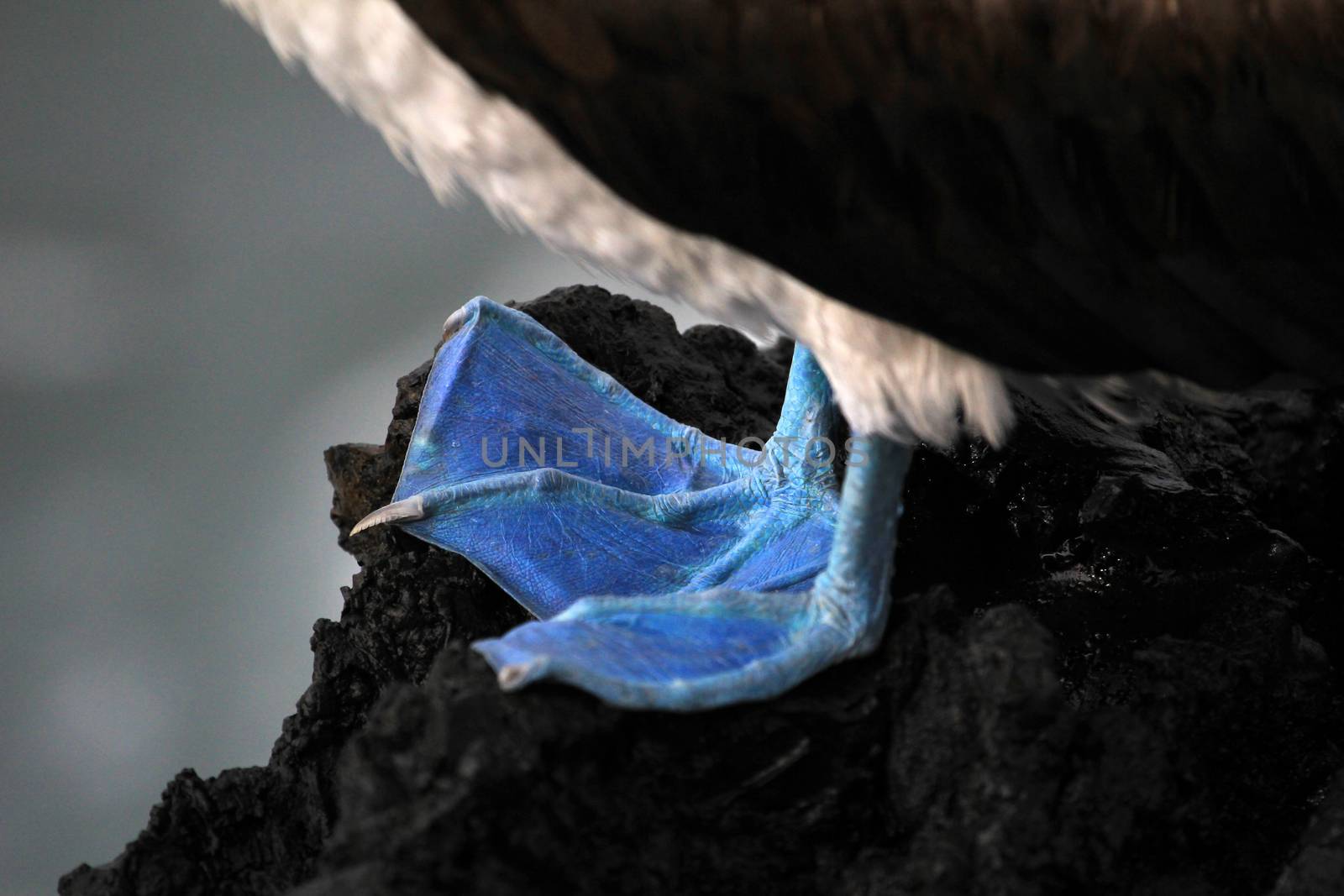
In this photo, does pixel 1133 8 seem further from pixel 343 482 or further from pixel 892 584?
pixel 343 482

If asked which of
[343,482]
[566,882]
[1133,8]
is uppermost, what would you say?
[343,482]

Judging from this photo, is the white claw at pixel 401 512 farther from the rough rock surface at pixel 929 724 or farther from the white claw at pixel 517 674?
the white claw at pixel 517 674

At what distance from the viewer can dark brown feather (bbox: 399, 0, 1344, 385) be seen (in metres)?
1.12

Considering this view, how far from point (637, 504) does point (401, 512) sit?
309 mm

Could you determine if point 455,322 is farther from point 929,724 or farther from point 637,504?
point 929,724

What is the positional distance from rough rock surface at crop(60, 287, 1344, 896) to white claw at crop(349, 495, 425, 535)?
0.07 metres

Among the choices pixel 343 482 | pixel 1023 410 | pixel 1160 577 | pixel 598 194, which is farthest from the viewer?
pixel 343 482

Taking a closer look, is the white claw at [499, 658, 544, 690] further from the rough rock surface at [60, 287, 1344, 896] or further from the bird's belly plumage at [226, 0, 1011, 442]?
the bird's belly plumage at [226, 0, 1011, 442]

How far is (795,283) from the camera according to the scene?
1.31m

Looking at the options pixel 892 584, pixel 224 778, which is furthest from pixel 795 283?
pixel 224 778

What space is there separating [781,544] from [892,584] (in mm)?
183

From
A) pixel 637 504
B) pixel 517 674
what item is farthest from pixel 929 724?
pixel 637 504

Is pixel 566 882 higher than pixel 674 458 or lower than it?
lower

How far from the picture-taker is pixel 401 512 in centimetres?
178
